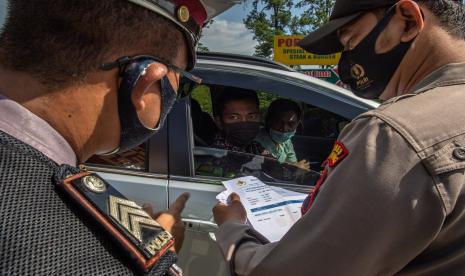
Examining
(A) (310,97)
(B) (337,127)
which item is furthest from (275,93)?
(B) (337,127)

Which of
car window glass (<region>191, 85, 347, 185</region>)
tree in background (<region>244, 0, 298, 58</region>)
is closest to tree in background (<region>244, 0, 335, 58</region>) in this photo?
tree in background (<region>244, 0, 298, 58</region>)

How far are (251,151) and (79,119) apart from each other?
174 centimetres

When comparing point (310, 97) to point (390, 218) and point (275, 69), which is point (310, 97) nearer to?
point (275, 69)

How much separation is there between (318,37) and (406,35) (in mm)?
318

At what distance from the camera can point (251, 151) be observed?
2.47 metres

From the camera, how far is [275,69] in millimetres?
2473

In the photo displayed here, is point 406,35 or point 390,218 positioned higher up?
point 406,35

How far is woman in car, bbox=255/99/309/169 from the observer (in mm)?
2607

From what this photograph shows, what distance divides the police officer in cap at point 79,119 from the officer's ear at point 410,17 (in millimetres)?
572

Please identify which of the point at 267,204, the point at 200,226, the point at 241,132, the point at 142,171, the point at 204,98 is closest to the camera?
the point at 267,204

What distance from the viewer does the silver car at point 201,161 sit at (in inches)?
80.2

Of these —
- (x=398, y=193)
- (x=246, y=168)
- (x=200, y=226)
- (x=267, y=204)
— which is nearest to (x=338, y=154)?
(x=398, y=193)

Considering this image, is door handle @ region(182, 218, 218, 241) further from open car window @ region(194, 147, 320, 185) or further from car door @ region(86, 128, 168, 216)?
open car window @ region(194, 147, 320, 185)

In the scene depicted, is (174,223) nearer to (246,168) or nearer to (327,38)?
(327,38)
